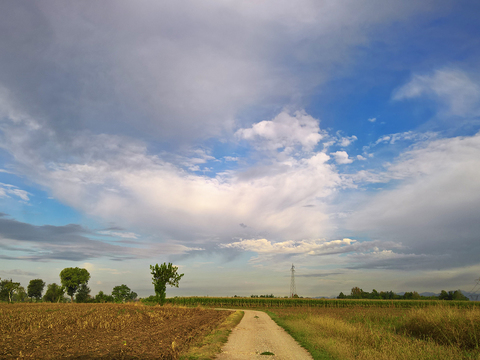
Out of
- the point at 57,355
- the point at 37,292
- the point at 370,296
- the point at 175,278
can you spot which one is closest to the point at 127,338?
the point at 57,355

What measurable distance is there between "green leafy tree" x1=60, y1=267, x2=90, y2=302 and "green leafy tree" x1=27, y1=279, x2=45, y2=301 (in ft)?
74.9

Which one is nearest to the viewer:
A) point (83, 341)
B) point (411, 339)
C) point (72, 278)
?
point (83, 341)

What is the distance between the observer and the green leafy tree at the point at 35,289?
108 metres

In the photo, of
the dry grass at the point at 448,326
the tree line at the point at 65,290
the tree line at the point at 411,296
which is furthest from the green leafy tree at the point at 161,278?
the tree line at the point at 411,296

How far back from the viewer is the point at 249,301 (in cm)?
7862

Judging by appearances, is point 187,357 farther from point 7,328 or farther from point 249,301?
point 249,301

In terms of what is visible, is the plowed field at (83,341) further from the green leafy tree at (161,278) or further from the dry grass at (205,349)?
the green leafy tree at (161,278)

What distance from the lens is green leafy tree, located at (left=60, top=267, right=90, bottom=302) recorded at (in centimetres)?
9525

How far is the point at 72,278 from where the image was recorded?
95.8 metres

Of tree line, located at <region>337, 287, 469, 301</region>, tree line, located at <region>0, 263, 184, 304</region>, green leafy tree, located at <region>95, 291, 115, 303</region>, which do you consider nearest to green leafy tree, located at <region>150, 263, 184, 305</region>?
tree line, located at <region>0, 263, 184, 304</region>

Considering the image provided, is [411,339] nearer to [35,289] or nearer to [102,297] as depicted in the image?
[102,297]

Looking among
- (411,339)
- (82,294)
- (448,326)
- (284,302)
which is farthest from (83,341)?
(82,294)

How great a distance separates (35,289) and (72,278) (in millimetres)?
27572

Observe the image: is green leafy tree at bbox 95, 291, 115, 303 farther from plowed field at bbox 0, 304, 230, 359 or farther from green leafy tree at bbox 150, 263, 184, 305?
plowed field at bbox 0, 304, 230, 359
